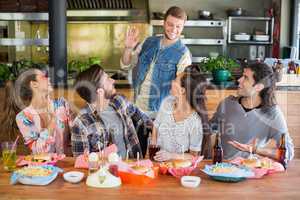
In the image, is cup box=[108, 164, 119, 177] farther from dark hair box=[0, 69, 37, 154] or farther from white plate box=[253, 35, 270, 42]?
white plate box=[253, 35, 270, 42]

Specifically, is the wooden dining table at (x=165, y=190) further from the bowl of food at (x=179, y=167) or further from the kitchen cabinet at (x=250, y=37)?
the kitchen cabinet at (x=250, y=37)

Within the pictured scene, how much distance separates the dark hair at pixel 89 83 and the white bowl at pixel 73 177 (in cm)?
71

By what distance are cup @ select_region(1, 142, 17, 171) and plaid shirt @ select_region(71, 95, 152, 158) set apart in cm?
44

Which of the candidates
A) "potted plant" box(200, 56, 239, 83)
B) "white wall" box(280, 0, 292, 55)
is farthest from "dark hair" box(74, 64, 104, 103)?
"white wall" box(280, 0, 292, 55)

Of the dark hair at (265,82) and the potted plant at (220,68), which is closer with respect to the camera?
the dark hair at (265,82)

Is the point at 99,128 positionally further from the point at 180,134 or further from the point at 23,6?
the point at 23,6

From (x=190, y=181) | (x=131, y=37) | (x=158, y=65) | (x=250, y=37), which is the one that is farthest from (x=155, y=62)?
(x=250, y=37)

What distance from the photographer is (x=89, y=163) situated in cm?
A: 223

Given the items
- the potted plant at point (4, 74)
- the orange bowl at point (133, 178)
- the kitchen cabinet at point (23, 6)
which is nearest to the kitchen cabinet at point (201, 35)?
the kitchen cabinet at point (23, 6)

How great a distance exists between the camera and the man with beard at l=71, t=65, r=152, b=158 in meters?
2.76

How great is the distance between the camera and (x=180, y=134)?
2.83 meters

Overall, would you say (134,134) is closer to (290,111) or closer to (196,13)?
(290,111)

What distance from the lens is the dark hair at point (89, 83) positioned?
2.82 m

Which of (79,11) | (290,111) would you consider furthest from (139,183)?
(79,11)
